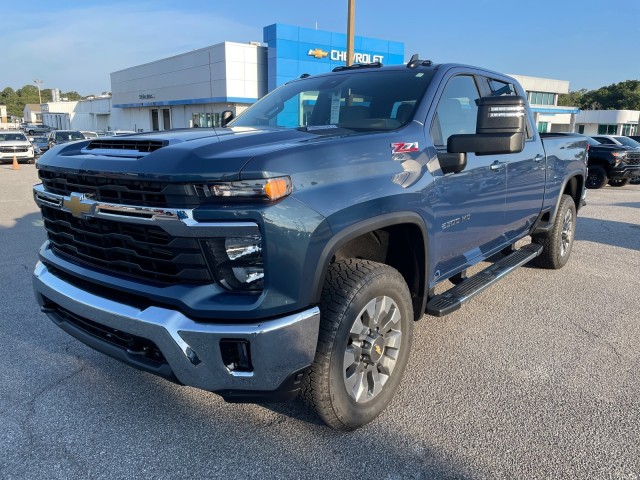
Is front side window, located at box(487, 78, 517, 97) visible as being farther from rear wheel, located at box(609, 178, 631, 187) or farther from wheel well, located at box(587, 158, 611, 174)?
rear wheel, located at box(609, 178, 631, 187)

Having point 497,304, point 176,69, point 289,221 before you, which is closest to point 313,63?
point 176,69

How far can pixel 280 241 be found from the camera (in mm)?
2125

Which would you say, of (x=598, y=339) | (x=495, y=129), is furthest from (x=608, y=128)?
(x=495, y=129)

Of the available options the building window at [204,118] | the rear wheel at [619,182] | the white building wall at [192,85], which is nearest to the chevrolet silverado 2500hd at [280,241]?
the rear wheel at [619,182]

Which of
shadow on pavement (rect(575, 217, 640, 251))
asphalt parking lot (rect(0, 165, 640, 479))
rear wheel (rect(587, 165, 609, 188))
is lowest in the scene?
shadow on pavement (rect(575, 217, 640, 251))

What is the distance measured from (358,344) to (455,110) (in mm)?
1923

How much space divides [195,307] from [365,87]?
7.25 feet

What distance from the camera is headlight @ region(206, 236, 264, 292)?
214cm

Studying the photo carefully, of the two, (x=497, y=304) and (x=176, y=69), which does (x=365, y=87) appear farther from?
(x=176, y=69)

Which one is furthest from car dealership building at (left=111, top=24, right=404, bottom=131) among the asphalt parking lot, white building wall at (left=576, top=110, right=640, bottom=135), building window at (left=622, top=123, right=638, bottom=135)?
building window at (left=622, top=123, right=638, bottom=135)

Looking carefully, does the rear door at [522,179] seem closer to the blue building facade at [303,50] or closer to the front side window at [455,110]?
the front side window at [455,110]

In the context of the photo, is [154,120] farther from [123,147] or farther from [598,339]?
[598,339]

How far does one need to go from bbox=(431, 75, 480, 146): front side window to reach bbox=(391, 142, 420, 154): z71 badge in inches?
11.8

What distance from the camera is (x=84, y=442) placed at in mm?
2586
